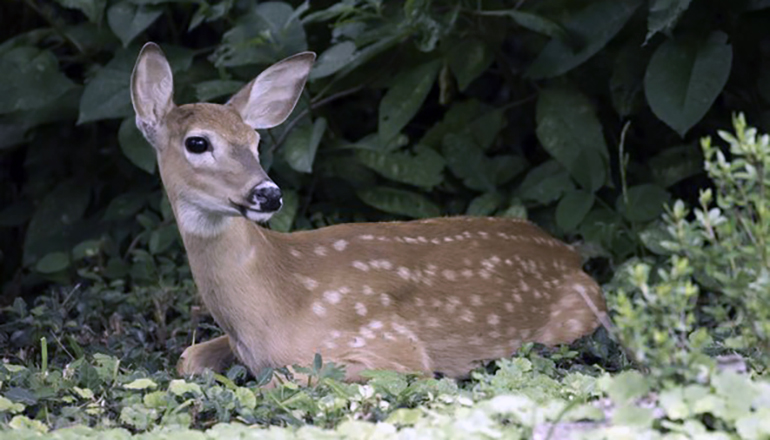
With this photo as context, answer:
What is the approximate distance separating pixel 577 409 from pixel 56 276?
156 inches

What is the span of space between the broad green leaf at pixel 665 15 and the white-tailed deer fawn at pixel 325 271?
1.02 meters

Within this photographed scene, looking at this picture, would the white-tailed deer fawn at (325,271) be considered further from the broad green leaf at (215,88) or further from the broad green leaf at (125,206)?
the broad green leaf at (125,206)

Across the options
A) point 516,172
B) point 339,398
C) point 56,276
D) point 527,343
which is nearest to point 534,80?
point 516,172

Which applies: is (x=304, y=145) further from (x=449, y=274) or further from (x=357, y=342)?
(x=357, y=342)

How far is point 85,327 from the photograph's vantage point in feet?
18.8

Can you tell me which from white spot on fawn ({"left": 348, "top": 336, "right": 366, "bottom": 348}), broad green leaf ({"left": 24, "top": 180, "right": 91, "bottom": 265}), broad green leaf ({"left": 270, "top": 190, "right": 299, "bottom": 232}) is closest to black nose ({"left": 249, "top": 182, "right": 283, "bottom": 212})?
white spot on fawn ({"left": 348, "top": 336, "right": 366, "bottom": 348})

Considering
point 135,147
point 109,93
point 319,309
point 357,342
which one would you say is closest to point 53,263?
point 135,147

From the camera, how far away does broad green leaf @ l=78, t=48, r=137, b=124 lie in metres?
6.63

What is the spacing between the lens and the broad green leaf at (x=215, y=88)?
21.5 feet

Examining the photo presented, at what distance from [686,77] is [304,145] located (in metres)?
1.75

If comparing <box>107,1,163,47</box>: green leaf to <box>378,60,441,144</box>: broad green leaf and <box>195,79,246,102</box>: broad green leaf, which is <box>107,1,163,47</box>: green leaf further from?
<box>378,60,441,144</box>: broad green leaf

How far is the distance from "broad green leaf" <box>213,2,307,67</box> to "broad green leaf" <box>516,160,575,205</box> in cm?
127

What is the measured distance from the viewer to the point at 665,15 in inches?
233

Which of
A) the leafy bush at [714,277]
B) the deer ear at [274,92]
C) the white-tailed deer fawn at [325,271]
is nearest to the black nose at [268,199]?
the white-tailed deer fawn at [325,271]
